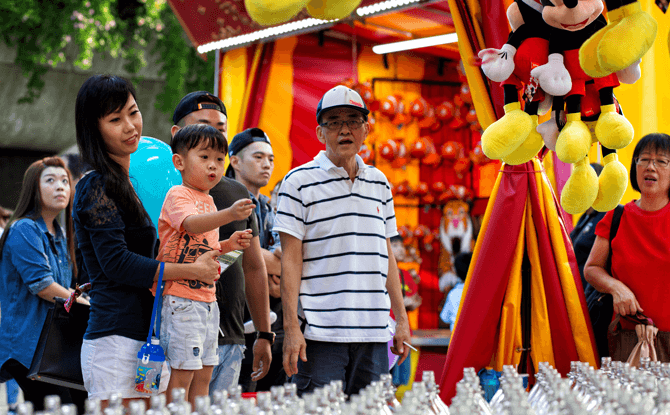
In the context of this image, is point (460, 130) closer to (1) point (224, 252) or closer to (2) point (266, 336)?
(2) point (266, 336)

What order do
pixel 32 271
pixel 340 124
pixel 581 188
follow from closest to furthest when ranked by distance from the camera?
1. pixel 581 188
2. pixel 340 124
3. pixel 32 271

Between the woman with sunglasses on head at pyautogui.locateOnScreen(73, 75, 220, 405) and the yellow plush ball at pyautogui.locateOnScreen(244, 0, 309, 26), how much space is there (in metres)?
0.57

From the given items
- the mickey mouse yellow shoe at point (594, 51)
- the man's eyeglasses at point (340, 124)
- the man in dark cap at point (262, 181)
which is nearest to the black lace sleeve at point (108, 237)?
the man's eyeglasses at point (340, 124)

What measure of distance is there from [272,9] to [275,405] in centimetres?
82

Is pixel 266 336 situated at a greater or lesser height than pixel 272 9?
lesser

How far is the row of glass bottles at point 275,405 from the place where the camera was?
3.19 feet

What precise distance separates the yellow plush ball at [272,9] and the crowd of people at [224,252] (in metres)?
0.53

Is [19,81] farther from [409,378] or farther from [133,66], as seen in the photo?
[409,378]

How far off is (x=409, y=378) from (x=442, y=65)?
365 centimetres

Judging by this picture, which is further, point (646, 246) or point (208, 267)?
point (646, 246)

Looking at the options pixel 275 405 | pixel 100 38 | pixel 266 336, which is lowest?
pixel 275 405

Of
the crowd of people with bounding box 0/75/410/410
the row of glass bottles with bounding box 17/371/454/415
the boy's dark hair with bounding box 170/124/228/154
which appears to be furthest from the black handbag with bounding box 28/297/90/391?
the row of glass bottles with bounding box 17/371/454/415

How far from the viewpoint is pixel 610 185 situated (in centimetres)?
171

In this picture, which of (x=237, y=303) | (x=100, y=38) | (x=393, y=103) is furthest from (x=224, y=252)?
(x=100, y=38)
